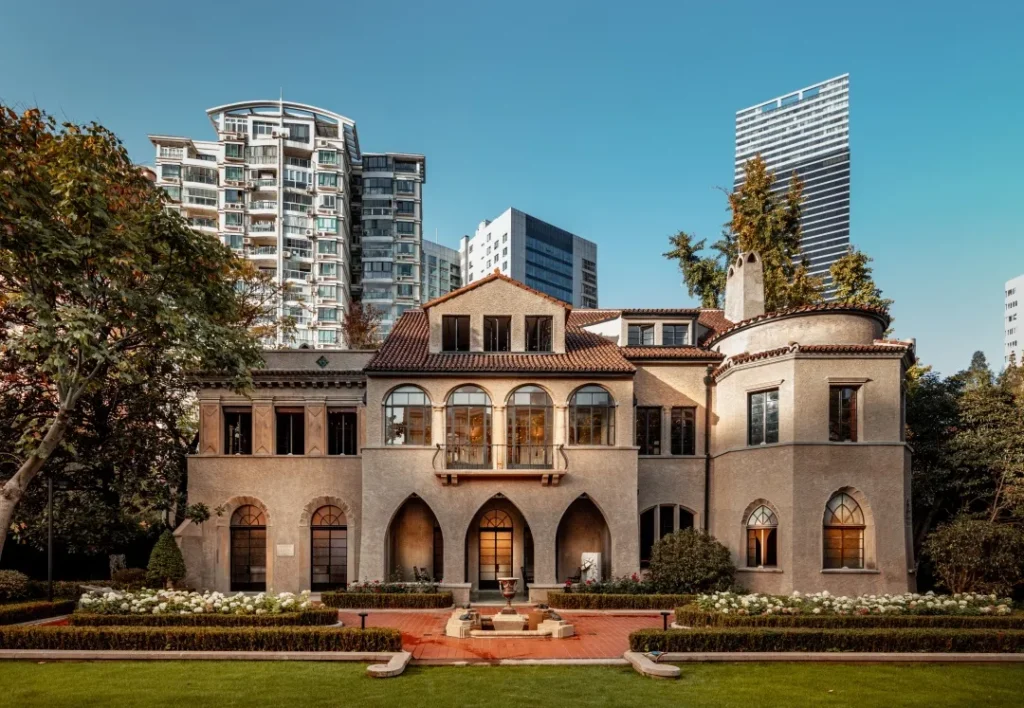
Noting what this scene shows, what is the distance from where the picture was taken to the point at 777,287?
39.5 metres

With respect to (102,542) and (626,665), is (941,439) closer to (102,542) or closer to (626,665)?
(626,665)

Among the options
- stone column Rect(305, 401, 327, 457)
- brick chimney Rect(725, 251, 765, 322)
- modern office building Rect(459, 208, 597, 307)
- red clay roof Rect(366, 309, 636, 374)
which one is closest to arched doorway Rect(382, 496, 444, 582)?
stone column Rect(305, 401, 327, 457)

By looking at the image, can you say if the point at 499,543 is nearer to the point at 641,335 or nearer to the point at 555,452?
the point at 555,452

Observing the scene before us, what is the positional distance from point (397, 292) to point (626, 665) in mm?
88675

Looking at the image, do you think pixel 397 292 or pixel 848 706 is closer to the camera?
pixel 848 706

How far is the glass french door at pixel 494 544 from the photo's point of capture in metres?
29.4

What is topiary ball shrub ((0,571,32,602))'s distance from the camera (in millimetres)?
22016

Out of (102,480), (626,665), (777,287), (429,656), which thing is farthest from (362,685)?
(777,287)

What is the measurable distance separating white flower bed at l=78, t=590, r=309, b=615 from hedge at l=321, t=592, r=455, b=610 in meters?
3.62

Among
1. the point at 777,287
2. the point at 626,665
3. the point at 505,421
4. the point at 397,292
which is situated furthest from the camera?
the point at 397,292

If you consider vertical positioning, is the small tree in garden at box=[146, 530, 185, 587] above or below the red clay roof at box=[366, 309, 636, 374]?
below

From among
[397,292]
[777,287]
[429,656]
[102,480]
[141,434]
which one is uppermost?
[397,292]

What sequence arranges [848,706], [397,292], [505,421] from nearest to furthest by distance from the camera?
[848,706], [505,421], [397,292]

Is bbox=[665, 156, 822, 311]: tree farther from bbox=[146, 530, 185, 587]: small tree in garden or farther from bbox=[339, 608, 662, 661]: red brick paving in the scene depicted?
bbox=[146, 530, 185, 587]: small tree in garden
